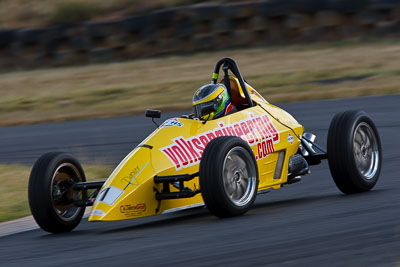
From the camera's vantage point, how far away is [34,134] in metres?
18.2

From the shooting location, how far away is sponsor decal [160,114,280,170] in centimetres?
761

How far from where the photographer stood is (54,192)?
7734 millimetres

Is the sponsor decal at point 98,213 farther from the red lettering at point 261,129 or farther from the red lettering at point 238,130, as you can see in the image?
the red lettering at point 261,129

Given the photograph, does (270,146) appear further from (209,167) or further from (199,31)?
(199,31)

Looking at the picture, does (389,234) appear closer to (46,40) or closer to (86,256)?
(86,256)

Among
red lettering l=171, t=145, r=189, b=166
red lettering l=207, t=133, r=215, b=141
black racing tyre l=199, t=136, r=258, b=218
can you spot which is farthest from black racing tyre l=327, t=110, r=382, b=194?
red lettering l=171, t=145, r=189, b=166

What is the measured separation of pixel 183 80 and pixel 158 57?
5.54 meters

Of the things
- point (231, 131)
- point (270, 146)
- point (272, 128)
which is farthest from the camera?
point (272, 128)

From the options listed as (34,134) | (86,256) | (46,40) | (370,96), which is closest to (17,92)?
(46,40)

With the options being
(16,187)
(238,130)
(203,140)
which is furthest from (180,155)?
(16,187)

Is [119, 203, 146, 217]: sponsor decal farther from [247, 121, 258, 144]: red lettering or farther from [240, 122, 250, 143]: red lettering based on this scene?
[247, 121, 258, 144]: red lettering

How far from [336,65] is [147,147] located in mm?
16162

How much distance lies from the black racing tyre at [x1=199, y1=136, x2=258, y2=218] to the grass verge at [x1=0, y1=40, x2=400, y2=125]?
11.8m

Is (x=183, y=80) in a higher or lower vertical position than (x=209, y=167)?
higher
